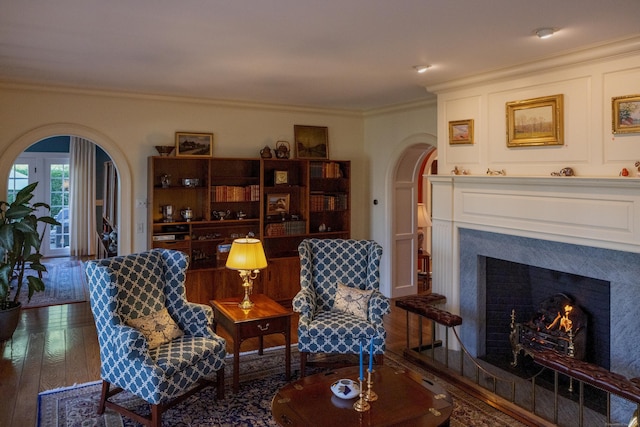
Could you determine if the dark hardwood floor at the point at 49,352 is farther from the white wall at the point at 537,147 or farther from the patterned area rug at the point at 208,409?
the white wall at the point at 537,147

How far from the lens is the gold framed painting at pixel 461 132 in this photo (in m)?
4.58

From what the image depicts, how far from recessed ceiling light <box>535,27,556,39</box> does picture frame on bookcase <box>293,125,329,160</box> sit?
3.77 meters

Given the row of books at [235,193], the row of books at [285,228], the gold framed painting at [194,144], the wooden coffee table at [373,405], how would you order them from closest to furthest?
1. the wooden coffee table at [373,405]
2. the gold framed painting at [194,144]
3. the row of books at [235,193]
4. the row of books at [285,228]

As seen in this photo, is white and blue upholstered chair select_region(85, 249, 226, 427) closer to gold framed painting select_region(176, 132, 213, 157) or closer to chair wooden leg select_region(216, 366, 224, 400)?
chair wooden leg select_region(216, 366, 224, 400)

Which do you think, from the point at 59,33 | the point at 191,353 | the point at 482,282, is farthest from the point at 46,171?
the point at 482,282

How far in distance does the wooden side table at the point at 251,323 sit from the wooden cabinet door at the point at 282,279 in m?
1.96

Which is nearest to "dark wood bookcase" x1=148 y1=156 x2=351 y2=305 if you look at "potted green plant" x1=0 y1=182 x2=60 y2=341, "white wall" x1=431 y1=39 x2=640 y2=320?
"potted green plant" x1=0 y1=182 x2=60 y2=341

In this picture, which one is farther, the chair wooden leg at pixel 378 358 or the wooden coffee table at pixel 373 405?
the chair wooden leg at pixel 378 358

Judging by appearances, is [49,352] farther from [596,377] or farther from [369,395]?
[596,377]

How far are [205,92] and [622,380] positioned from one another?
187 inches

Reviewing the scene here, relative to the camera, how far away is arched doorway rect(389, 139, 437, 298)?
264 inches

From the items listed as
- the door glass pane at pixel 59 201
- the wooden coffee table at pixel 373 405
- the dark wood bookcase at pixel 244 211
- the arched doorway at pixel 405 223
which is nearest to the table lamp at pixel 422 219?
the arched doorway at pixel 405 223

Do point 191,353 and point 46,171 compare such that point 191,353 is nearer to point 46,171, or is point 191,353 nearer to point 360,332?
point 360,332

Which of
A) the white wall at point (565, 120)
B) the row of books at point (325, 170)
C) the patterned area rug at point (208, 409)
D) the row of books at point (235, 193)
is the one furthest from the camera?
the row of books at point (325, 170)
